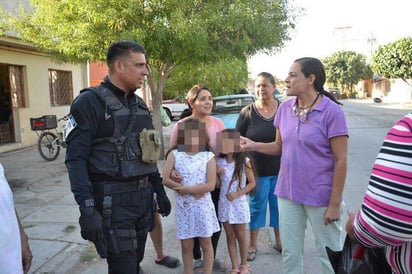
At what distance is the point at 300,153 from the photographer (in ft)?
7.81

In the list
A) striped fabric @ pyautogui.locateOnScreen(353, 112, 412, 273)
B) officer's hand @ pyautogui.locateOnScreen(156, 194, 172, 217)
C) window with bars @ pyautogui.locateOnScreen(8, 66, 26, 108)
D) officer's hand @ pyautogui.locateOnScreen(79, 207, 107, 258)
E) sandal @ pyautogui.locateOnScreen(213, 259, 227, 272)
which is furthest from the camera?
window with bars @ pyautogui.locateOnScreen(8, 66, 26, 108)

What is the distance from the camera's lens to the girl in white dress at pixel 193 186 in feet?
9.21

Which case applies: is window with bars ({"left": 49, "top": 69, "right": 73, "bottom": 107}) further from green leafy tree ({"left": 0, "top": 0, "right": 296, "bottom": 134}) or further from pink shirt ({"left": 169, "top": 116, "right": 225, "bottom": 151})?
pink shirt ({"left": 169, "top": 116, "right": 225, "bottom": 151})

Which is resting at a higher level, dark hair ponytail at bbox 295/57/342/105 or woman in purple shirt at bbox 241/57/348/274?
dark hair ponytail at bbox 295/57/342/105

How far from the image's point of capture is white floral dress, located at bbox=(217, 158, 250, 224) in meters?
3.12

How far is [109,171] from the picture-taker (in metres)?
2.20

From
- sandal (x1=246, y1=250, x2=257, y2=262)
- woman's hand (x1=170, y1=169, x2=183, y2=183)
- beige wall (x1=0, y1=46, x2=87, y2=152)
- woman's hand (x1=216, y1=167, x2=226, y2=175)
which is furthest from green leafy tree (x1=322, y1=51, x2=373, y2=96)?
woman's hand (x1=170, y1=169, x2=183, y2=183)

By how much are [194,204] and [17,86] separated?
9.96m

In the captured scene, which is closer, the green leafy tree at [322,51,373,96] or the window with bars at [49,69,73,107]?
the window with bars at [49,69,73,107]

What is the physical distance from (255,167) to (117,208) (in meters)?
1.59

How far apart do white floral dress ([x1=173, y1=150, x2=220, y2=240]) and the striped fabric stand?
5.26 feet

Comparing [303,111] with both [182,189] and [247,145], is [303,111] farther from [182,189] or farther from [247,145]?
[182,189]

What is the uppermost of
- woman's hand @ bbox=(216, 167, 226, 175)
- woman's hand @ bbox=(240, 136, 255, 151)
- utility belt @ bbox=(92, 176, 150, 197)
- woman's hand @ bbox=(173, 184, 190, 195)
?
woman's hand @ bbox=(240, 136, 255, 151)

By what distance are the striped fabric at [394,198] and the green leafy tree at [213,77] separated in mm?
8098
